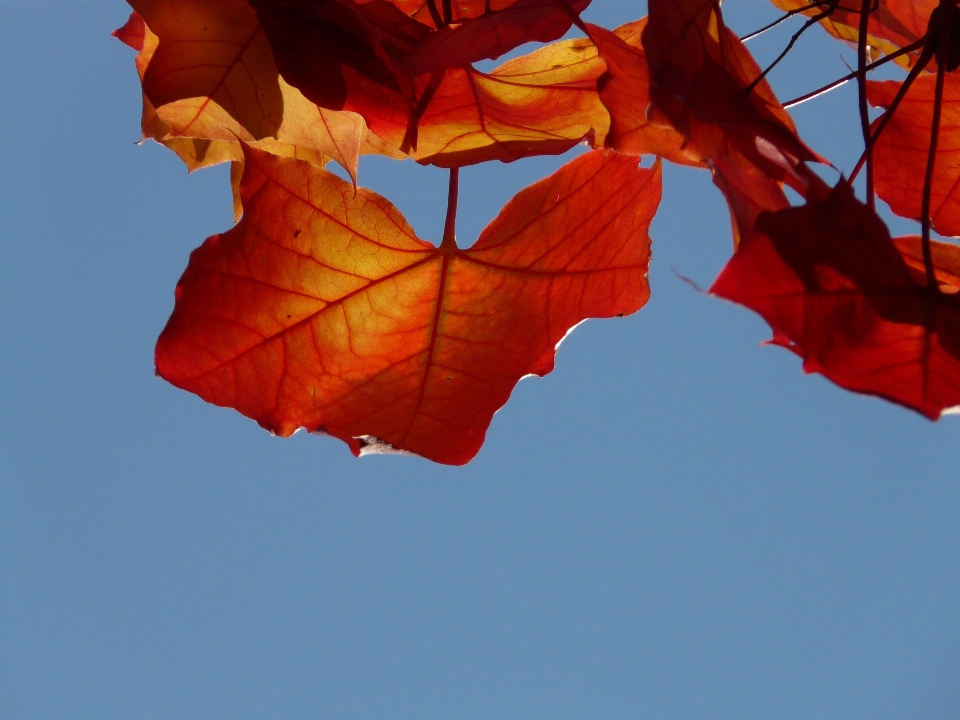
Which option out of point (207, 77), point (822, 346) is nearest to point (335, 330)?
point (207, 77)

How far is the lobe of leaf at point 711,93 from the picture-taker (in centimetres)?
30

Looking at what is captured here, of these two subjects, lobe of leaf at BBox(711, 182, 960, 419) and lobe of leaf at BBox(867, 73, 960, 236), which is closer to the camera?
lobe of leaf at BBox(711, 182, 960, 419)

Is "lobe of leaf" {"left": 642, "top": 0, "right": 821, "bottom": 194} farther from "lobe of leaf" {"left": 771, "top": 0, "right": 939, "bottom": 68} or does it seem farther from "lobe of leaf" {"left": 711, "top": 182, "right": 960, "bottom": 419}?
"lobe of leaf" {"left": 771, "top": 0, "right": 939, "bottom": 68}

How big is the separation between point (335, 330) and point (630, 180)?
0.59 ft

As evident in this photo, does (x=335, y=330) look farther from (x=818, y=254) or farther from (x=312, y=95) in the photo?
(x=818, y=254)

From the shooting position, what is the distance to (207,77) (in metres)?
0.41

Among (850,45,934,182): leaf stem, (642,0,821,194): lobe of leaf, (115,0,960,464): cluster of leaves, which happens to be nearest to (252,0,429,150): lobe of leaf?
(115,0,960,464): cluster of leaves

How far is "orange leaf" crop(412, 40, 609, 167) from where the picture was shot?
0.40 m

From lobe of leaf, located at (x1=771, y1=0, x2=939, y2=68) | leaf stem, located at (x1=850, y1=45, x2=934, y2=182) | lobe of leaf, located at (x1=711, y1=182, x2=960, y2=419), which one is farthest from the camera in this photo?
lobe of leaf, located at (x1=771, y1=0, x2=939, y2=68)

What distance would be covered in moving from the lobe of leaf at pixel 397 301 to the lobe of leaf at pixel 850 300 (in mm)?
147

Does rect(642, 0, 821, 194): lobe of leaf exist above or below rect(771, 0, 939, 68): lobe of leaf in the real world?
below

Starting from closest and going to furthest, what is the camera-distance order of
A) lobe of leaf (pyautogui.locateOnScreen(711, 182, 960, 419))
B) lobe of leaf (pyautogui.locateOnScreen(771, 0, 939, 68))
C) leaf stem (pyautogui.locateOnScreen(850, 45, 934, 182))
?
1. lobe of leaf (pyautogui.locateOnScreen(711, 182, 960, 419))
2. leaf stem (pyautogui.locateOnScreen(850, 45, 934, 182))
3. lobe of leaf (pyautogui.locateOnScreen(771, 0, 939, 68))

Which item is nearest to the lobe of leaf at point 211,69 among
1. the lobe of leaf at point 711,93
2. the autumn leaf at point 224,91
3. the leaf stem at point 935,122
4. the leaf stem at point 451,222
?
the autumn leaf at point 224,91

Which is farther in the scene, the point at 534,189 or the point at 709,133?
the point at 534,189
